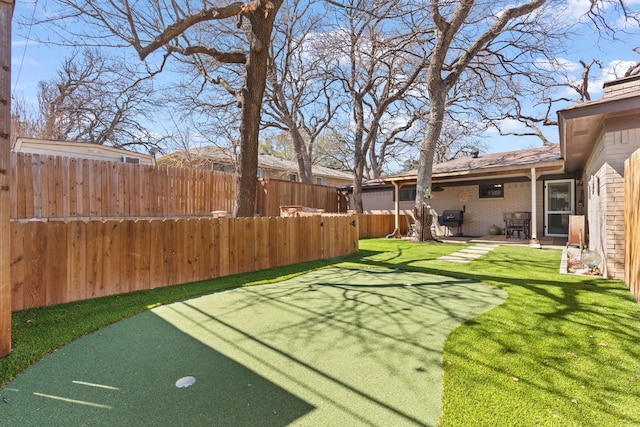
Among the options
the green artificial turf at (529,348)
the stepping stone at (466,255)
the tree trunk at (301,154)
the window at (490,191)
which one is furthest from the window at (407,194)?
the green artificial turf at (529,348)

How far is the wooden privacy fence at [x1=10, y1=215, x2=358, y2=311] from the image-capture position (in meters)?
3.68

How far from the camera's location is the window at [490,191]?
12203 millimetres

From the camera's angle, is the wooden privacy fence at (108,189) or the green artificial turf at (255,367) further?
the wooden privacy fence at (108,189)

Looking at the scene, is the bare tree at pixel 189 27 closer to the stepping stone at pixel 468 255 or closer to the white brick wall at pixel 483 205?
the stepping stone at pixel 468 255

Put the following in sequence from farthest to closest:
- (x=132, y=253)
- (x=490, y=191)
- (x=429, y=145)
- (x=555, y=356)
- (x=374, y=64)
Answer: (x=374, y=64), (x=490, y=191), (x=429, y=145), (x=132, y=253), (x=555, y=356)

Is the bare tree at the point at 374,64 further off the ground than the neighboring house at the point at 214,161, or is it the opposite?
the bare tree at the point at 374,64

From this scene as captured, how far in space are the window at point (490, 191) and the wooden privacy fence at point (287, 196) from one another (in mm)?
6717

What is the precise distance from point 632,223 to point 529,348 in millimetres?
2711

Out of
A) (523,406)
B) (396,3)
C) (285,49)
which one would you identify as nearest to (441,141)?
(285,49)

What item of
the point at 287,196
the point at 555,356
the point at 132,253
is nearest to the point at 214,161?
the point at 287,196

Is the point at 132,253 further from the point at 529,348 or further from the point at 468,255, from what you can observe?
the point at 468,255

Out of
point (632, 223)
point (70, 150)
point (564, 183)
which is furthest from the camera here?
point (564, 183)

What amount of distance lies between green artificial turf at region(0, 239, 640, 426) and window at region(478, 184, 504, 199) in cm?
790

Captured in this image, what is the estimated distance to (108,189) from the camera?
7.66m
